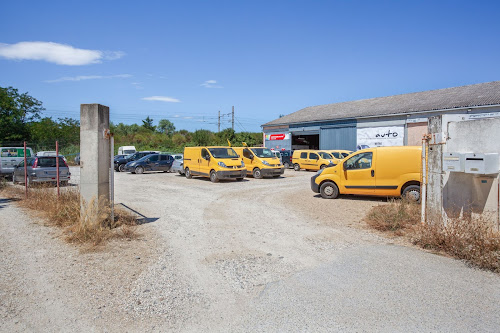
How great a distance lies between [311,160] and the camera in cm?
2641

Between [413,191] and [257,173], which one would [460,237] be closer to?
[413,191]

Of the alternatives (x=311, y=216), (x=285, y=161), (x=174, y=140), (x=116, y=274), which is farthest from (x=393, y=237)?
(x=174, y=140)

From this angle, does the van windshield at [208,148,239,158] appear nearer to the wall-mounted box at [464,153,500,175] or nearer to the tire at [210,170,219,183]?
the tire at [210,170,219,183]

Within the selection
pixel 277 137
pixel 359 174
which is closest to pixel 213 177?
pixel 359 174

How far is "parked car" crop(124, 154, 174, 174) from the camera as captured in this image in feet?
83.4

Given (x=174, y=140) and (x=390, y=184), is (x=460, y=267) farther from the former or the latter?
(x=174, y=140)

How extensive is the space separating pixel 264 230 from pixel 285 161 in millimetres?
21750

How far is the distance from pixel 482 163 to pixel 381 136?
28.0 meters

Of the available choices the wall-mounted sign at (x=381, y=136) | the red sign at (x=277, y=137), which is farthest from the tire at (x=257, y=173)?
the red sign at (x=277, y=137)

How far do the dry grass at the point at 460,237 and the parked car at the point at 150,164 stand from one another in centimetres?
2035

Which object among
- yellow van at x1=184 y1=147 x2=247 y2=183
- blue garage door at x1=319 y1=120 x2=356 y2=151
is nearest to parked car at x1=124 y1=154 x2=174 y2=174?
yellow van at x1=184 y1=147 x2=247 y2=183

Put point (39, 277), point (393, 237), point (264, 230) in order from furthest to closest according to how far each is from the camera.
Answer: point (264, 230)
point (393, 237)
point (39, 277)

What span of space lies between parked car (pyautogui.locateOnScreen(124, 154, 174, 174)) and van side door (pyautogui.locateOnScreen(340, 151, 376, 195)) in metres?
16.8

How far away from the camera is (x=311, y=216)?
382 inches
